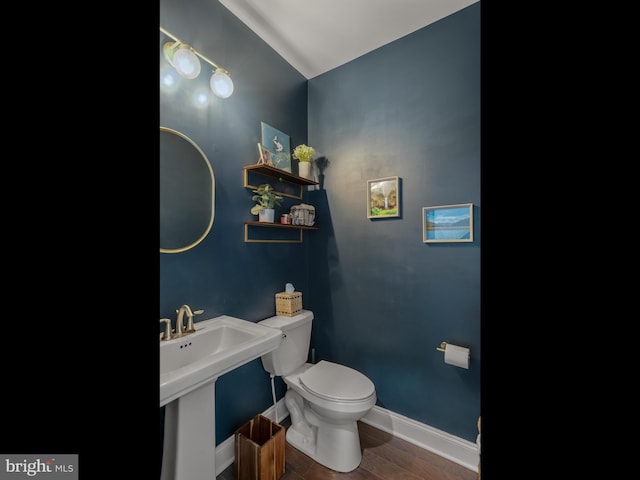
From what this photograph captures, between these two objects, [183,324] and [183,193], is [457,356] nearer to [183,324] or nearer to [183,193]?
[183,324]

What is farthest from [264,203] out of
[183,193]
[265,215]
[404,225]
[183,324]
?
[404,225]

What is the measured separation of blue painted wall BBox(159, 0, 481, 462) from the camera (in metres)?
1.38

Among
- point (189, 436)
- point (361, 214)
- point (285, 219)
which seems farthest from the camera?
point (361, 214)

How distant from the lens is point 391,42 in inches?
66.7

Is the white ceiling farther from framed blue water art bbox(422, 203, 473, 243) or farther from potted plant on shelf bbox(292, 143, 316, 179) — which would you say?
framed blue water art bbox(422, 203, 473, 243)

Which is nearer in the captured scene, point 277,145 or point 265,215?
point 265,215

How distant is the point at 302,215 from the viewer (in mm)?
1804

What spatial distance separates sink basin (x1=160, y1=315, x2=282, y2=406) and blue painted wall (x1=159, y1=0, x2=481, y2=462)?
0.45 feet

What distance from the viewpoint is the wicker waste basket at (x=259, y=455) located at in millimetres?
1187

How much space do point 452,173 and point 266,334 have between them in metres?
1.39

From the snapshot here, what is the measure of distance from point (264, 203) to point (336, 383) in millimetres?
1189

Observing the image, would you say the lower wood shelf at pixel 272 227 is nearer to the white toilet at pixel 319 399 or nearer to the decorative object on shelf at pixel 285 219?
the decorative object on shelf at pixel 285 219
